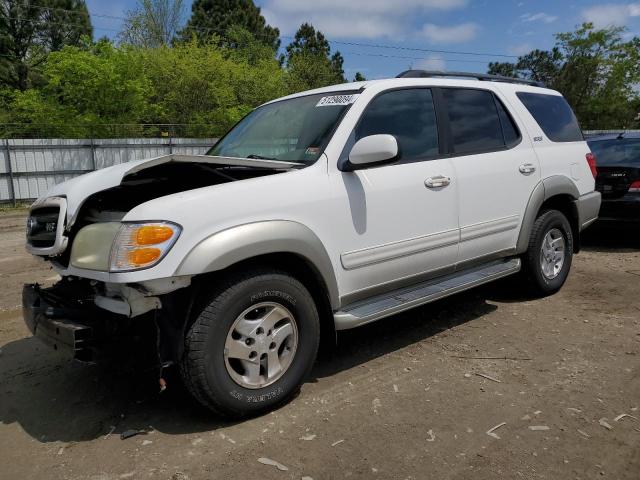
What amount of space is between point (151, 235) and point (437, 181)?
2106 millimetres

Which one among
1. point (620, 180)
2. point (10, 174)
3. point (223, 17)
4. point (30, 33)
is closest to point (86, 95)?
point (10, 174)

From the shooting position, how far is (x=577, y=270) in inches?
251

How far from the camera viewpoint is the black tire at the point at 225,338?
279cm

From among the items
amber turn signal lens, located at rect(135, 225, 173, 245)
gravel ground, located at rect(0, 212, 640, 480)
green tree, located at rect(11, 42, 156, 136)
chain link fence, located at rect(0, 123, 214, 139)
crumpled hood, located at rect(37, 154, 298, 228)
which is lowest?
gravel ground, located at rect(0, 212, 640, 480)

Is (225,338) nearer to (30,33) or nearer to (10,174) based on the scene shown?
(10,174)

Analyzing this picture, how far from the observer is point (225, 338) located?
2861mm

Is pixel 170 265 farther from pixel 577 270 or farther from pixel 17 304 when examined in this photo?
pixel 577 270

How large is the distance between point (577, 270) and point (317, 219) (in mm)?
4407

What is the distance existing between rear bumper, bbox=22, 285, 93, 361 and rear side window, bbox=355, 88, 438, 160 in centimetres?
205

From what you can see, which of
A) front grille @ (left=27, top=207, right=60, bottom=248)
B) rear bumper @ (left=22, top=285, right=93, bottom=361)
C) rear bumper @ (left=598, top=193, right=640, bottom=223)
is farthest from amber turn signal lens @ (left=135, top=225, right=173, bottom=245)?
rear bumper @ (left=598, top=193, right=640, bottom=223)

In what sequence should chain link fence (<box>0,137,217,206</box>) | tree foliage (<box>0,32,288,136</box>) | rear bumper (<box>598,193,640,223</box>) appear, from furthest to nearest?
tree foliage (<box>0,32,288,136</box>), chain link fence (<box>0,137,217,206</box>), rear bumper (<box>598,193,640,223</box>)

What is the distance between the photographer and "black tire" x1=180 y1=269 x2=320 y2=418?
2789 millimetres

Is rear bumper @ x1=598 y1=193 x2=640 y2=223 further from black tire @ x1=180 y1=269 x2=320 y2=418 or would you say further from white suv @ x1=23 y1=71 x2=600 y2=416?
black tire @ x1=180 y1=269 x2=320 y2=418

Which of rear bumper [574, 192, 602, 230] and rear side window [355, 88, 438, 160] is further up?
rear side window [355, 88, 438, 160]
